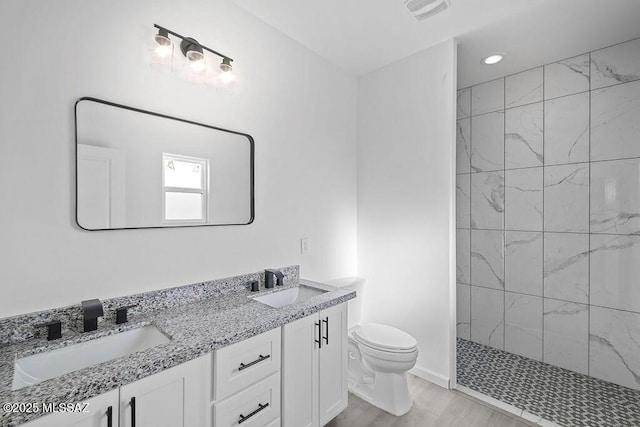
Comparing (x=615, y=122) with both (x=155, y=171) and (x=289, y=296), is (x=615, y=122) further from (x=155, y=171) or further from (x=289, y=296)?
(x=155, y=171)

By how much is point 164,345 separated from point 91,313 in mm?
384

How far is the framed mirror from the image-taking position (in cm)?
137

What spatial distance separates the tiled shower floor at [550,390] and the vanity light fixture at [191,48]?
2.76 meters

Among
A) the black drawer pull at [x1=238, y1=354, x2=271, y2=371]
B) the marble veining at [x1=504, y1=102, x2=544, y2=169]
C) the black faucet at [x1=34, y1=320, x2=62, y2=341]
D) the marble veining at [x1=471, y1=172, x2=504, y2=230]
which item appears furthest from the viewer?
the marble veining at [x1=471, y1=172, x2=504, y2=230]

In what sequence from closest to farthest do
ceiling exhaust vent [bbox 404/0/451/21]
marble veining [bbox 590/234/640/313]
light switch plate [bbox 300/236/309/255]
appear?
ceiling exhaust vent [bbox 404/0/451/21], marble veining [bbox 590/234/640/313], light switch plate [bbox 300/236/309/255]

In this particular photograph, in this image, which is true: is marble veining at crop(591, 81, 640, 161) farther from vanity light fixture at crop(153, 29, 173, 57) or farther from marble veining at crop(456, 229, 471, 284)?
vanity light fixture at crop(153, 29, 173, 57)

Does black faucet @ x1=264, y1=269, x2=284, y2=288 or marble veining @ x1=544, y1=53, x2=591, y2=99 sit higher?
marble veining @ x1=544, y1=53, x2=591, y2=99

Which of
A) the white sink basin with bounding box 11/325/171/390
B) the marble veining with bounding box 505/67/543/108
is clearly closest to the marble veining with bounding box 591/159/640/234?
the marble veining with bounding box 505/67/543/108

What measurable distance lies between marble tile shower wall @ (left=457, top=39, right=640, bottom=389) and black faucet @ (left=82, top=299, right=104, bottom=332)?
9.79ft

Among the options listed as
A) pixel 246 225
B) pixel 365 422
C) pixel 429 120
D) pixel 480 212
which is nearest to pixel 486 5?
pixel 429 120

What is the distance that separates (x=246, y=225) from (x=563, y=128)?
8.67 ft

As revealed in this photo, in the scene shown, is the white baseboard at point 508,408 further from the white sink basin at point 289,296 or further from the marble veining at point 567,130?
the marble veining at point 567,130

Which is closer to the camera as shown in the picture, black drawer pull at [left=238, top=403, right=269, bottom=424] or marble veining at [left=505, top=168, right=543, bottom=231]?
black drawer pull at [left=238, top=403, right=269, bottom=424]

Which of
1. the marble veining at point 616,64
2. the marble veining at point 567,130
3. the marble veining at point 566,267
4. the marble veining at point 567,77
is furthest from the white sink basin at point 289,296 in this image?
the marble veining at point 616,64
